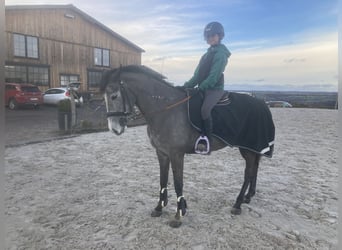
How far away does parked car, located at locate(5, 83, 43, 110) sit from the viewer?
1416cm

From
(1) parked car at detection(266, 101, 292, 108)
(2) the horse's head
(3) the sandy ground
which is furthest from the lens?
(1) parked car at detection(266, 101, 292, 108)

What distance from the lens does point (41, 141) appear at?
291 inches

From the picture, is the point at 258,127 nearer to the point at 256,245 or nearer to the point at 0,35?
the point at 256,245

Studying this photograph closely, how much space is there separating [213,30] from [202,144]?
1277mm

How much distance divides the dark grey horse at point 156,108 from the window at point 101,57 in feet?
66.9

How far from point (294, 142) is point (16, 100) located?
547 inches

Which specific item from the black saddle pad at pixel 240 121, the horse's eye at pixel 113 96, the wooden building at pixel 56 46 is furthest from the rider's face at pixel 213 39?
the wooden building at pixel 56 46

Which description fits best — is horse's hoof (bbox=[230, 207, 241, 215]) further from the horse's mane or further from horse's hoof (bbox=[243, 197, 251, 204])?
the horse's mane

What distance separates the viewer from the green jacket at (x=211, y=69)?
2.81m

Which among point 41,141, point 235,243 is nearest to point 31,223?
point 235,243

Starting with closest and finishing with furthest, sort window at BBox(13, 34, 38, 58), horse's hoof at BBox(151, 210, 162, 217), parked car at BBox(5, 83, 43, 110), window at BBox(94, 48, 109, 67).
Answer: horse's hoof at BBox(151, 210, 162, 217)
parked car at BBox(5, 83, 43, 110)
window at BBox(13, 34, 38, 58)
window at BBox(94, 48, 109, 67)

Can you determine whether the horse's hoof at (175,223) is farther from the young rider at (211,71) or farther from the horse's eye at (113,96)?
the horse's eye at (113,96)

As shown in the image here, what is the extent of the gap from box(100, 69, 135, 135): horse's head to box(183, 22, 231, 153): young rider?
33.2 inches

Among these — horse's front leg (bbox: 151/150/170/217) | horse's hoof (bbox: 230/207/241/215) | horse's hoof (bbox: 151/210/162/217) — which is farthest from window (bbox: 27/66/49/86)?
horse's hoof (bbox: 230/207/241/215)
